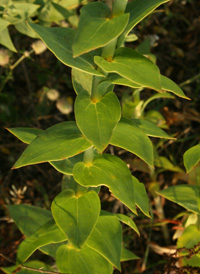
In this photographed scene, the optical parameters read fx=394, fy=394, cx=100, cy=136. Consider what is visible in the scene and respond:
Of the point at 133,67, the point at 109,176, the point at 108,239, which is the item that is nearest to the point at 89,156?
the point at 109,176

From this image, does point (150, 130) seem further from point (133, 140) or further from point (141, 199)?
point (141, 199)

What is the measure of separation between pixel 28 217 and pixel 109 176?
29.5 inches

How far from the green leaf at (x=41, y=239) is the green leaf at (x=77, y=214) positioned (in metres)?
0.17

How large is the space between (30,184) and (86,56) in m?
1.54

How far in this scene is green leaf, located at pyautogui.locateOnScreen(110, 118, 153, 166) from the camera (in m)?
1.50

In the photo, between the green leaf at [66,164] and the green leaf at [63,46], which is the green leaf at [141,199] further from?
the green leaf at [63,46]

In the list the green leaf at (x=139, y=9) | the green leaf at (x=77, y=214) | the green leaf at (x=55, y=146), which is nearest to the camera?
the green leaf at (x=139, y=9)

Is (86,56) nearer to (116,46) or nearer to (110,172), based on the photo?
(116,46)

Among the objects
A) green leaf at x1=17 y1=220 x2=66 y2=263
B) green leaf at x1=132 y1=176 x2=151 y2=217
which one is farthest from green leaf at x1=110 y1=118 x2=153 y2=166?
green leaf at x1=17 y1=220 x2=66 y2=263

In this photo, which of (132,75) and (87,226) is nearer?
(132,75)

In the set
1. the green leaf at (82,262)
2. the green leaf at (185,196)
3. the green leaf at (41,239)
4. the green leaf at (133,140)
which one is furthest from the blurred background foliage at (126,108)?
the green leaf at (133,140)

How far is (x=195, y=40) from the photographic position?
11.1 ft

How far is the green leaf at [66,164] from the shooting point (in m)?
1.70

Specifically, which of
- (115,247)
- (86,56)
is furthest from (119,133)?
(115,247)
